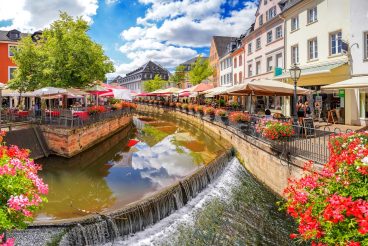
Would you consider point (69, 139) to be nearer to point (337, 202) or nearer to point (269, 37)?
point (337, 202)

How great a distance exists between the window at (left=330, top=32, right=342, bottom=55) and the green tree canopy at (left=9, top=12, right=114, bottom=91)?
17.4 m

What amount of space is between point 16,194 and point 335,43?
20856mm

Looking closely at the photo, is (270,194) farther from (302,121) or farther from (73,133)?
(73,133)

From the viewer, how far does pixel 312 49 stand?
22031mm

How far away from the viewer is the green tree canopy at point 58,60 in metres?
21.3

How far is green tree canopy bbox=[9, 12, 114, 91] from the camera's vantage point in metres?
21.3

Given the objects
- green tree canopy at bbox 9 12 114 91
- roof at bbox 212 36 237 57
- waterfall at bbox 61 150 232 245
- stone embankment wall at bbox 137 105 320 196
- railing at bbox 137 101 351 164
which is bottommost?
waterfall at bbox 61 150 232 245

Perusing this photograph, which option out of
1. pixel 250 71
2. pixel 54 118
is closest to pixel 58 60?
pixel 54 118

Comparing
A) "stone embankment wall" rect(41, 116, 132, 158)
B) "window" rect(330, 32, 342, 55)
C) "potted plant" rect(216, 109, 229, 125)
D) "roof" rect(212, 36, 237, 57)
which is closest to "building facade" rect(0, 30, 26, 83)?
"stone embankment wall" rect(41, 116, 132, 158)

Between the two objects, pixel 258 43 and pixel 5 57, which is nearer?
pixel 258 43

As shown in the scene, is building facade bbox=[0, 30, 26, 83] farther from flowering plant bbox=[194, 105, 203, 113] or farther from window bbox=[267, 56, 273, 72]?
window bbox=[267, 56, 273, 72]

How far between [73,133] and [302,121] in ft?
42.9

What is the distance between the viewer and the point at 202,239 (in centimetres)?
884

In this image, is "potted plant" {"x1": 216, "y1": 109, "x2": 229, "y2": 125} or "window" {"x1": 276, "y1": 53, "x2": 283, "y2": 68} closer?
"potted plant" {"x1": 216, "y1": 109, "x2": 229, "y2": 125}
